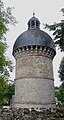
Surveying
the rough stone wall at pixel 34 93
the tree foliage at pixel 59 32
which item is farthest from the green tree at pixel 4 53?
the rough stone wall at pixel 34 93

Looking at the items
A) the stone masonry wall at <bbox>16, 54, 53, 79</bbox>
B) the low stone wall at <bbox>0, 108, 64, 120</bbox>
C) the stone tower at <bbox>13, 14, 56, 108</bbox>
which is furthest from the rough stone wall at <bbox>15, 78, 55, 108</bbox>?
the low stone wall at <bbox>0, 108, 64, 120</bbox>

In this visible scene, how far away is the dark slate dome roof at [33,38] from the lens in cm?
2922

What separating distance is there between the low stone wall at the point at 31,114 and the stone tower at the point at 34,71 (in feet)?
62.2

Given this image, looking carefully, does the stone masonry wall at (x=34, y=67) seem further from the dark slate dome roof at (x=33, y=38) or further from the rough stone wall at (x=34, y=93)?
the dark slate dome roof at (x=33, y=38)

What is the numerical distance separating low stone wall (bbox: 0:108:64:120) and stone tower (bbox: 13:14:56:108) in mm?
18955

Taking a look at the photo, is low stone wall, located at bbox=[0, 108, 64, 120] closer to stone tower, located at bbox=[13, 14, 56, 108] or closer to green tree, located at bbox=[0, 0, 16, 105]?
green tree, located at bbox=[0, 0, 16, 105]

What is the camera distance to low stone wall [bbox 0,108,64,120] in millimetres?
8266

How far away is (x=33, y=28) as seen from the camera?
31.6 metres

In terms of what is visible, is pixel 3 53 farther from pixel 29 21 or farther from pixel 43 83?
pixel 29 21

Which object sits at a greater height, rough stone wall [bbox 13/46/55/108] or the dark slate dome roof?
the dark slate dome roof

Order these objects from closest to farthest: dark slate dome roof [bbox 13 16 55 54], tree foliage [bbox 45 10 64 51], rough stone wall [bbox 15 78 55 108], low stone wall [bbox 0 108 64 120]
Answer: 1. low stone wall [bbox 0 108 64 120]
2. tree foliage [bbox 45 10 64 51]
3. rough stone wall [bbox 15 78 55 108]
4. dark slate dome roof [bbox 13 16 55 54]

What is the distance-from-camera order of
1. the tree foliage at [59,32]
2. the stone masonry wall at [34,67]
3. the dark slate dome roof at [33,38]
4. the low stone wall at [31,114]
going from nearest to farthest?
the low stone wall at [31,114] → the tree foliage at [59,32] → the stone masonry wall at [34,67] → the dark slate dome roof at [33,38]

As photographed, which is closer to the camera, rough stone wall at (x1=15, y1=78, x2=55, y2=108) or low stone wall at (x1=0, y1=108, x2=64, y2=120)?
low stone wall at (x1=0, y1=108, x2=64, y2=120)

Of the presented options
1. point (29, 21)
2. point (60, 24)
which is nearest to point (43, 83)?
point (29, 21)
